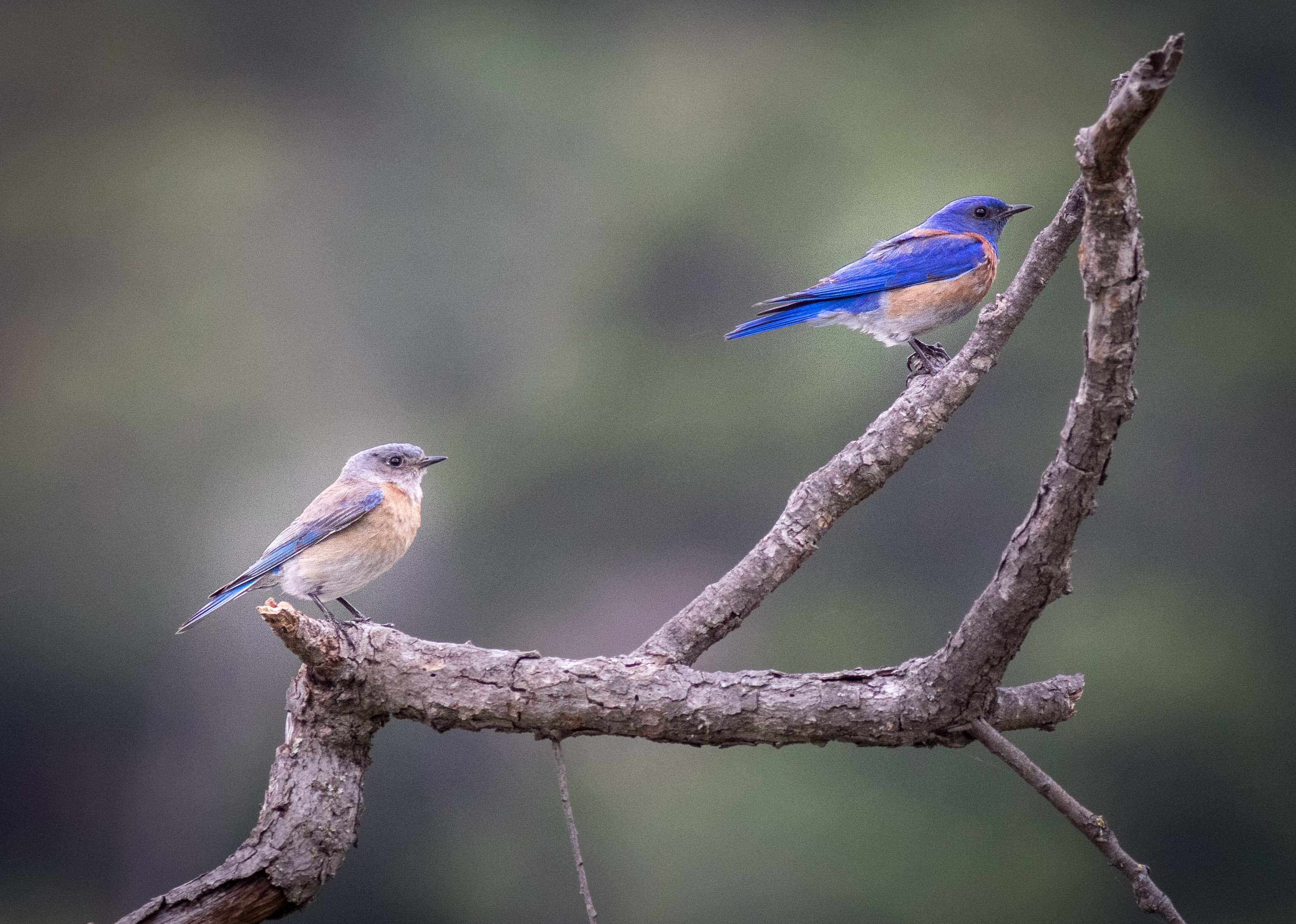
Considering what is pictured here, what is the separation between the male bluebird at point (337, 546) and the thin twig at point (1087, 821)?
2084 millimetres

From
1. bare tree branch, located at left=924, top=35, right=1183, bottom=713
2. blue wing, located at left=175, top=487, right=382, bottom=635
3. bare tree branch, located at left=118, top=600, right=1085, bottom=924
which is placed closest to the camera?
bare tree branch, located at left=924, top=35, right=1183, bottom=713

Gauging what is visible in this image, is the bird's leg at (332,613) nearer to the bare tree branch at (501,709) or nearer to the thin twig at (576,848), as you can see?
the bare tree branch at (501,709)

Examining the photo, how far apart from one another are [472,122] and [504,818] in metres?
3.98

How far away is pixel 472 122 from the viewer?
21.3 ft

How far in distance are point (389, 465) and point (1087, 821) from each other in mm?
2676

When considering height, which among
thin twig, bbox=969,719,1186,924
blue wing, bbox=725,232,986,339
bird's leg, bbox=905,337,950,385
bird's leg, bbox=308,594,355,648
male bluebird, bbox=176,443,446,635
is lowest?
thin twig, bbox=969,719,1186,924

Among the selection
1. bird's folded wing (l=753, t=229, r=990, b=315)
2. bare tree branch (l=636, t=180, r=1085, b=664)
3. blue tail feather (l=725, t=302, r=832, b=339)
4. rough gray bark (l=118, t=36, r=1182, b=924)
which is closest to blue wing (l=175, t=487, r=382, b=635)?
rough gray bark (l=118, t=36, r=1182, b=924)

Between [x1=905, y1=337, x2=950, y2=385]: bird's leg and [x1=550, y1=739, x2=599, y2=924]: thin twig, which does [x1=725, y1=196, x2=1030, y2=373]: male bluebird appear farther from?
[x1=550, y1=739, x2=599, y2=924]: thin twig

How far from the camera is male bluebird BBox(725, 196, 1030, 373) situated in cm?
394

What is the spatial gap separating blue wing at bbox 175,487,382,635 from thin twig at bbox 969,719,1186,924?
7.14 feet

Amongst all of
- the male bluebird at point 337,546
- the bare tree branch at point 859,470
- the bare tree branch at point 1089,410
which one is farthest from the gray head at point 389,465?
the bare tree branch at point 1089,410

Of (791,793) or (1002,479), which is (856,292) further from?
(791,793)

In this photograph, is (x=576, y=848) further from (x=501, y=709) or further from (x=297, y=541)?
(x=297, y=541)

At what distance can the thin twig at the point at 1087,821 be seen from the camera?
2943 mm
